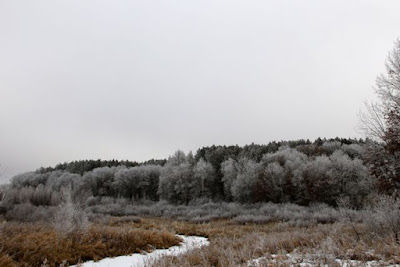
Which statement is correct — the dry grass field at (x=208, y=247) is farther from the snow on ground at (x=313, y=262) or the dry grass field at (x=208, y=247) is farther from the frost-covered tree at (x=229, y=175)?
the frost-covered tree at (x=229, y=175)

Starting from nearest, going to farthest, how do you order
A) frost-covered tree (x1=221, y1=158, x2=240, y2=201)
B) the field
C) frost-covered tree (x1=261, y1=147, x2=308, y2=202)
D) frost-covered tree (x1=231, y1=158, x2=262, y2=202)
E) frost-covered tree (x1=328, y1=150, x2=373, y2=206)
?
1. the field
2. frost-covered tree (x1=328, y1=150, x2=373, y2=206)
3. frost-covered tree (x1=261, y1=147, x2=308, y2=202)
4. frost-covered tree (x1=231, y1=158, x2=262, y2=202)
5. frost-covered tree (x1=221, y1=158, x2=240, y2=201)

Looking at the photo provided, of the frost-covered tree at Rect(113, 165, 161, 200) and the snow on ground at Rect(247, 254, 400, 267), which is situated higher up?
the snow on ground at Rect(247, 254, 400, 267)

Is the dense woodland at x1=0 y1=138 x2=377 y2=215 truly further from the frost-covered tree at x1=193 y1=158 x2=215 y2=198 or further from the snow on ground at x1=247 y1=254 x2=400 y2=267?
the snow on ground at x1=247 y1=254 x2=400 y2=267

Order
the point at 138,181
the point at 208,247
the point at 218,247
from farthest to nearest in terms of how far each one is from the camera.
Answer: the point at 138,181
the point at 208,247
the point at 218,247

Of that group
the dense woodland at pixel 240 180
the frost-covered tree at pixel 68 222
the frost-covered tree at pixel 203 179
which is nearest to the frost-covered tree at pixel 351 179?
the dense woodland at pixel 240 180

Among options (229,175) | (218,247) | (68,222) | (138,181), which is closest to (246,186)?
(229,175)

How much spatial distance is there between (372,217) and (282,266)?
6899mm

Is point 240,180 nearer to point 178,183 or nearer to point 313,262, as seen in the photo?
point 178,183

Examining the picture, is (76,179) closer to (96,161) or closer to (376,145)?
(96,161)

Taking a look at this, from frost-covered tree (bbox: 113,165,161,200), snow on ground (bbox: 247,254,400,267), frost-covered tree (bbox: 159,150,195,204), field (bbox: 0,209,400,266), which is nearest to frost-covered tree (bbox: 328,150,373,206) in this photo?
frost-covered tree (bbox: 159,150,195,204)

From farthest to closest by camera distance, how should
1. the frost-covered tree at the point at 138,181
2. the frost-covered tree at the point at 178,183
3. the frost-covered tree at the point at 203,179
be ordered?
1. the frost-covered tree at the point at 138,181
2. the frost-covered tree at the point at 203,179
3. the frost-covered tree at the point at 178,183

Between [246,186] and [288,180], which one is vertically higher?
[288,180]

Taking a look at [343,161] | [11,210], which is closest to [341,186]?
[343,161]

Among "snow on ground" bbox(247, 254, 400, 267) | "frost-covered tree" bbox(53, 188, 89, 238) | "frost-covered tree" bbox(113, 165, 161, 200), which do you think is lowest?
"frost-covered tree" bbox(113, 165, 161, 200)
